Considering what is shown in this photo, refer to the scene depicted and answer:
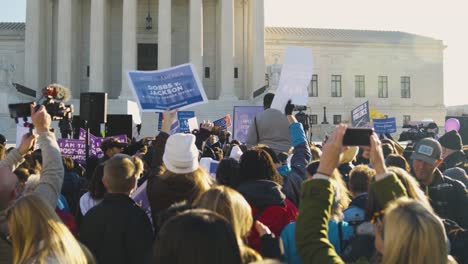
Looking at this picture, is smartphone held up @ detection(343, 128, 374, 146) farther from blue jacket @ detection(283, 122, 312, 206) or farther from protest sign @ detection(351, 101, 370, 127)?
protest sign @ detection(351, 101, 370, 127)

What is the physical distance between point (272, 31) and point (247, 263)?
54.3 m

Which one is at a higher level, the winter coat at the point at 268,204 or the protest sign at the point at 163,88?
the protest sign at the point at 163,88

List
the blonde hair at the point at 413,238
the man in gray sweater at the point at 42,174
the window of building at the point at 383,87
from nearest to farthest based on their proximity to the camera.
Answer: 1. the blonde hair at the point at 413,238
2. the man in gray sweater at the point at 42,174
3. the window of building at the point at 383,87

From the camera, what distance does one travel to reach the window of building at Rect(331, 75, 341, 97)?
2273 inches

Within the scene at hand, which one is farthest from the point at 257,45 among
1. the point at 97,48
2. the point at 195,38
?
the point at 97,48

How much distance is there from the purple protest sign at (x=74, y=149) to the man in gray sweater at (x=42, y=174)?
6.70 m

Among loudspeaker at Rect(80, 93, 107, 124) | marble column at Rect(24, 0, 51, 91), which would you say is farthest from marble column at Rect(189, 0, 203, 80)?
loudspeaker at Rect(80, 93, 107, 124)

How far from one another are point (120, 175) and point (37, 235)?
56.0 inches

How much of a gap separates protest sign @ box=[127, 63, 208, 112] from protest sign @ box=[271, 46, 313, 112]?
247cm

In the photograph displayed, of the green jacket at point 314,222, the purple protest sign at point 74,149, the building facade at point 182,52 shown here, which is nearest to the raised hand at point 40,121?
the green jacket at point 314,222

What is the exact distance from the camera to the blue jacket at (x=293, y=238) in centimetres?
388

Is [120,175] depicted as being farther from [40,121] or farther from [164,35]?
[164,35]

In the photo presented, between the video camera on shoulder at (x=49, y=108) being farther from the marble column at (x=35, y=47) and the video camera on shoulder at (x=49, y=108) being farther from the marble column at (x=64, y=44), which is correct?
the marble column at (x=35, y=47)

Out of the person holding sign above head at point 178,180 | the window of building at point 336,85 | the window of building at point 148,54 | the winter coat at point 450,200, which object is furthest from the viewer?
the window of building at point 336,85
